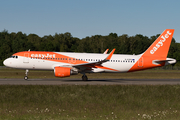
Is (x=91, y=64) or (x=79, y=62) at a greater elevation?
(x=79, y=62)

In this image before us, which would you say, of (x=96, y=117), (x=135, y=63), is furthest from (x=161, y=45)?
(x=96, y=117)

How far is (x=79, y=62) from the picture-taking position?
3138 cm

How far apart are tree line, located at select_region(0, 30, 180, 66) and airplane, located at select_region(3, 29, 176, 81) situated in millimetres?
57980

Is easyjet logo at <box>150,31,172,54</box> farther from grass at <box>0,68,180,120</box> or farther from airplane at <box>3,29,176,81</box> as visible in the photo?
grass at <box>0,68,180,120</box>

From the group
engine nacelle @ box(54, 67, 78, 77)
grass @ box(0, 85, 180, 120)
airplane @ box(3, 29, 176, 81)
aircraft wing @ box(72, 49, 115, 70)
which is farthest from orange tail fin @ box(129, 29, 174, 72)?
grass @ box(0, 85, 180, 120)

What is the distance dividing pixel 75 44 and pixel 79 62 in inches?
4048

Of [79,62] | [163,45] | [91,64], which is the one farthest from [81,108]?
[163,45]

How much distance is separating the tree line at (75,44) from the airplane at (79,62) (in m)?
58.0

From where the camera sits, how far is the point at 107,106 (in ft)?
44.3

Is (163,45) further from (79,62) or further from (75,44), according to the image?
(75,44)

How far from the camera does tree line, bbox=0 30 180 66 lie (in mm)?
101562

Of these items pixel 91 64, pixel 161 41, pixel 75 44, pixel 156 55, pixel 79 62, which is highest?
pixel 75 44

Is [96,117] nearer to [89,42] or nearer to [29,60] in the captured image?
[29,60]

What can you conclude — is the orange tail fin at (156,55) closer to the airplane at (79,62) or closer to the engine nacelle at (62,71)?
the airplane at (79,62)
